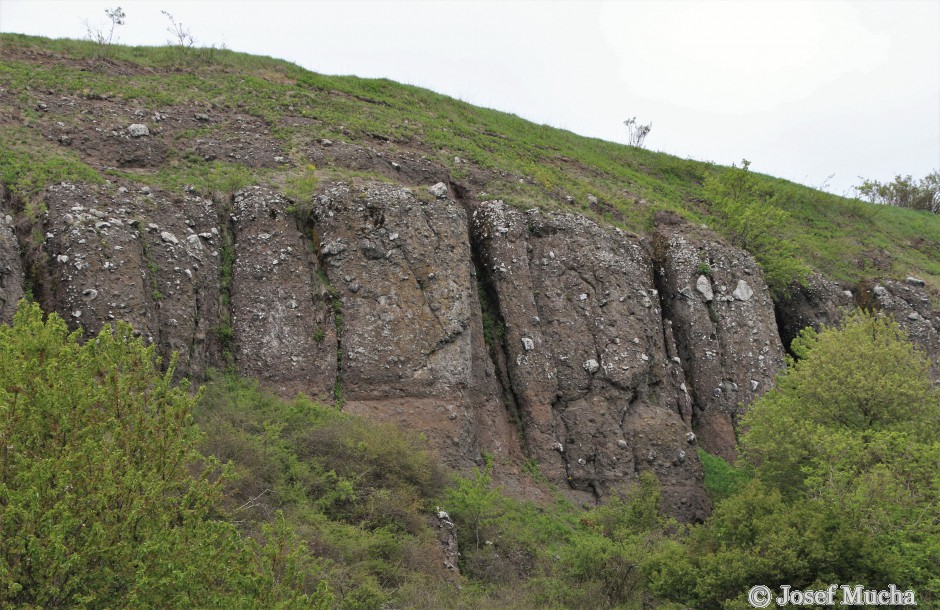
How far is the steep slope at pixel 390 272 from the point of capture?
65.5 ft

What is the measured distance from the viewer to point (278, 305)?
834 inches

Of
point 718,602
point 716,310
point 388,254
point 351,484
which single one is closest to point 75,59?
point 388,254

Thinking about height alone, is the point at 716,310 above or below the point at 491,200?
below

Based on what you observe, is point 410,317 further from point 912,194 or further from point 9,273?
point 912,194

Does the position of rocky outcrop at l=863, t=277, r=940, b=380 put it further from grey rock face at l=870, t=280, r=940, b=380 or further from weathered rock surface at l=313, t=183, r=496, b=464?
weathered rock surface at l=313, t=183, r=496, b=464

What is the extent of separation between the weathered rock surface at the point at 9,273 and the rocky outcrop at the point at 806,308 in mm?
26907

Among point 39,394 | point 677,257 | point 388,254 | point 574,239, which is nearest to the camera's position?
point 39,394

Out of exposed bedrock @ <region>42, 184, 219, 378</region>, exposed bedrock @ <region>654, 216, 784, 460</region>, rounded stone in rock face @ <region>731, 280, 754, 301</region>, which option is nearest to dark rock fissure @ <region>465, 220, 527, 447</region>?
exposed bedrock @ <region>654, 216, 784, 460</region>

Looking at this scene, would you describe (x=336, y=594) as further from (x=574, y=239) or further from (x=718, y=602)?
(x=574, y=239)

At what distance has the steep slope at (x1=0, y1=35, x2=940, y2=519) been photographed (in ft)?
65.5

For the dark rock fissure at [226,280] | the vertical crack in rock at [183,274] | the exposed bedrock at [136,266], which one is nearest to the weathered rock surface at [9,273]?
the exposed bedrock at [136,266]

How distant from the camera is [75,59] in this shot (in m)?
29.2

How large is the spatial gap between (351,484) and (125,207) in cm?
991

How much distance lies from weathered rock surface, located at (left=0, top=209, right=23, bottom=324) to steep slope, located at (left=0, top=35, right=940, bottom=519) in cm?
8
